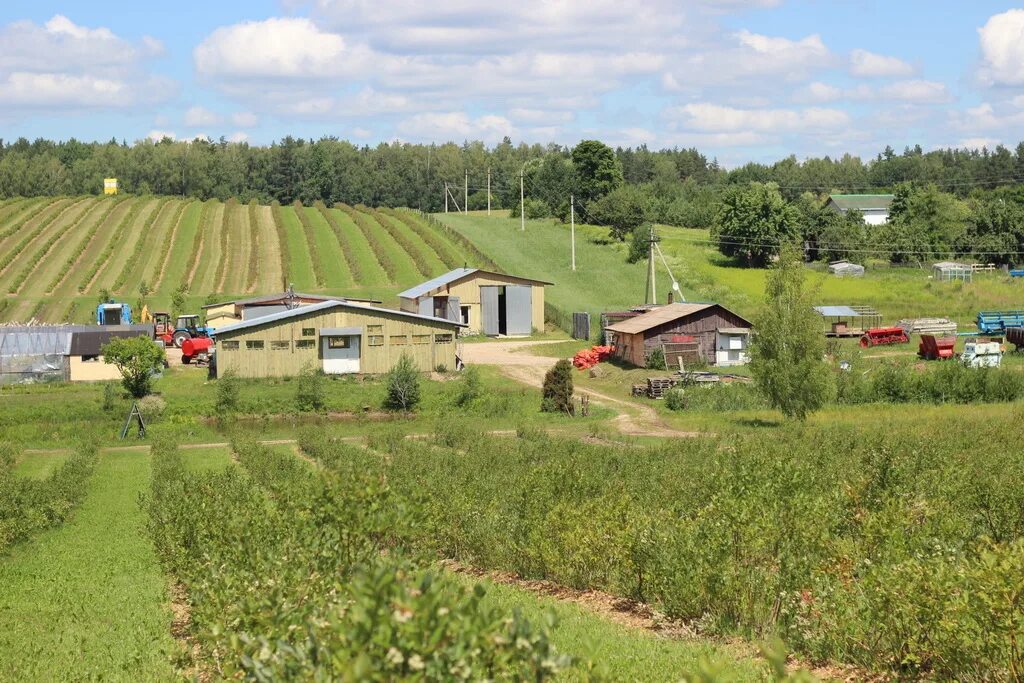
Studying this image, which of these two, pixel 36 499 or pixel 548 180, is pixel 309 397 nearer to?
pixel 36 499

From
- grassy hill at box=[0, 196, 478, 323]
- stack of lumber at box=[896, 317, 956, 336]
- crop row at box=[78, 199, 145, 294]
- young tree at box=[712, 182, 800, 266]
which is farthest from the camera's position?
young tree at box=[712, 182, 800, 266]

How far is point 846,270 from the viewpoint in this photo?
8194cm

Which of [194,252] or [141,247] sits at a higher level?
[141,247]

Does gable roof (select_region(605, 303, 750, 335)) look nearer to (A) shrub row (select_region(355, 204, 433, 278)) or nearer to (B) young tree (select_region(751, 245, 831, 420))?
(B) young tree (select_region(751, 245, 831, 420))

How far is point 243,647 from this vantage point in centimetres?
873

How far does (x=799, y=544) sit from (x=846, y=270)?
70.6 meters

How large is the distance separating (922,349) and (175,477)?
117 feet

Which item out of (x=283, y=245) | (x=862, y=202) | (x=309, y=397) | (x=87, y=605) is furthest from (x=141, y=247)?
(x=862, y=202)

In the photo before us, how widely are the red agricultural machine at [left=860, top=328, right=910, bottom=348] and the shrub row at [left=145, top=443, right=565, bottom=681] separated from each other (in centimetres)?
4134

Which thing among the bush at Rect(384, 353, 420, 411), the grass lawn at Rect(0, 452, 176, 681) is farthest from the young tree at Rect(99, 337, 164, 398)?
the grass lawn at Rect(0, 452, 176, 681)

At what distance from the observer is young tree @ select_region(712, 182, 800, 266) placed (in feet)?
275

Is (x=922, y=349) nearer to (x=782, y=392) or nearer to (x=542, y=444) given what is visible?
(x=782, y=392)

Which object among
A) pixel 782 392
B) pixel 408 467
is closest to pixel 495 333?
pixel 782 392

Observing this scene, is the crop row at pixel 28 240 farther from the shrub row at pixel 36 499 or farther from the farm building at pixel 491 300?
the shrub row at pixel 36 499
